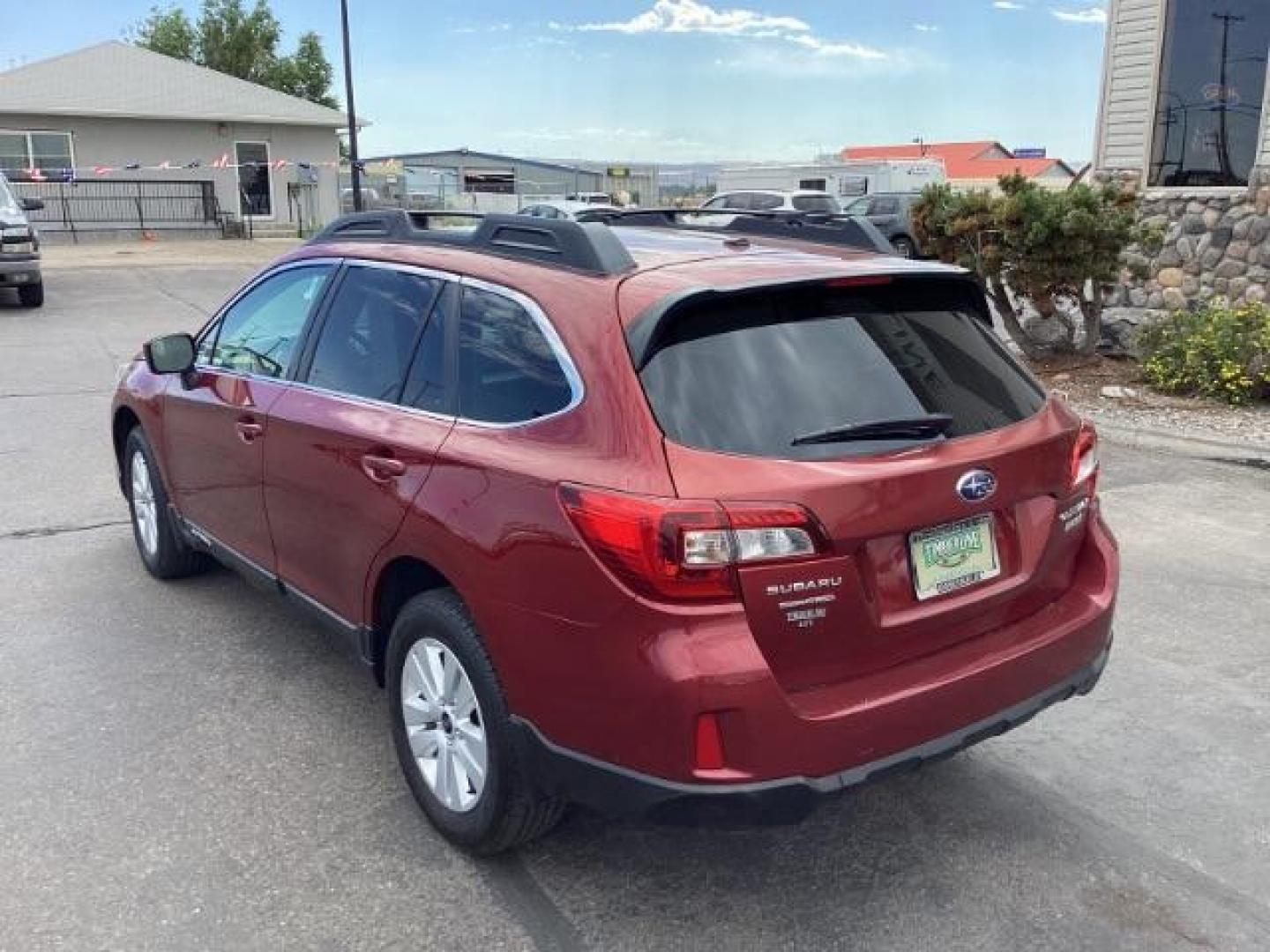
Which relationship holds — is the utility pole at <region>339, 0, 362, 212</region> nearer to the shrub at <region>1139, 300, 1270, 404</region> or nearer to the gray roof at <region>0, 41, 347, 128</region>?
the gray roof at <region>0, 41, 347, 128</region>

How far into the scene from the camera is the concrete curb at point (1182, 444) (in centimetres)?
763

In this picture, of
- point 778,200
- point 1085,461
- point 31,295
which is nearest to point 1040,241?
point 1085,461

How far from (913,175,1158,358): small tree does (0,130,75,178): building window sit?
2601 centimetres

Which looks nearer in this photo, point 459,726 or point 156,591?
point 459,726

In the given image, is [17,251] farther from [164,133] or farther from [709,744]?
[164,133]

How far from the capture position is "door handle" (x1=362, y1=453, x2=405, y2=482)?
123 inches

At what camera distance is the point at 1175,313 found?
31.9ft

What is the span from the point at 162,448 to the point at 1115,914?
13.2 ft

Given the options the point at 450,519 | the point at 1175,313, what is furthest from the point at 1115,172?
the point at 450,519

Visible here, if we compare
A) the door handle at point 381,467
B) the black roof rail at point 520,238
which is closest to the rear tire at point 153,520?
the black roof rail at point 520,238

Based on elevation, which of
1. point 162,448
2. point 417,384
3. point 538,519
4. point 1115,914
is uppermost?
point 417,384

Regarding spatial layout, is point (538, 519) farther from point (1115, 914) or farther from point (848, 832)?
point (1115, 914)

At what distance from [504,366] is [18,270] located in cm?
1455

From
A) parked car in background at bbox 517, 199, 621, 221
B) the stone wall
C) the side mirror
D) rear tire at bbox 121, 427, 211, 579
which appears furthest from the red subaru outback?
the stone wall
